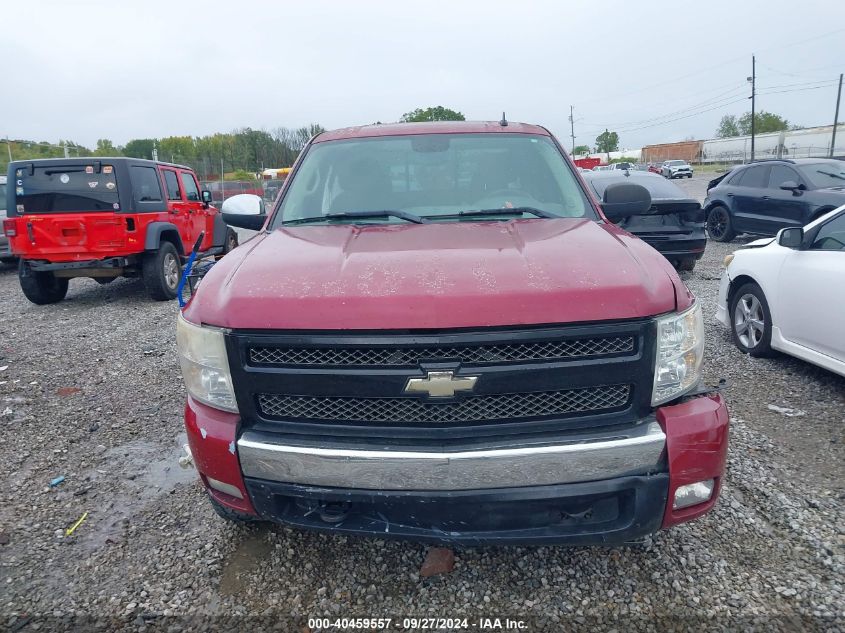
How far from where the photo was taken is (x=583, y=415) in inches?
79.7

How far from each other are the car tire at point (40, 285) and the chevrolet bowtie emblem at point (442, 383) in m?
7.95

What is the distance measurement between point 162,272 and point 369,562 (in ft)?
22.3

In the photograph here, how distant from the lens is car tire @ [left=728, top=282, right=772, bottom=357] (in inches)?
187

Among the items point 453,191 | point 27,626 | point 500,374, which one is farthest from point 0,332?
point 500,374

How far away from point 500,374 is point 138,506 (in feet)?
7.31

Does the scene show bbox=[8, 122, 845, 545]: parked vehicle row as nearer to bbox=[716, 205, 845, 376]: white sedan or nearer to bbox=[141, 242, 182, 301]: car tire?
bbox=[716, 205, 845, 376]: white sedan

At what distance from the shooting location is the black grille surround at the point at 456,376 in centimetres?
193

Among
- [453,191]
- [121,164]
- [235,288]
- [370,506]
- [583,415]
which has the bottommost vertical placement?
[370,506]

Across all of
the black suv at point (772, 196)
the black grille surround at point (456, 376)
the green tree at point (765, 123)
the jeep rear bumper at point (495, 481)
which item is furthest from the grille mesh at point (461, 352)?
the green tree at point (765, 123)

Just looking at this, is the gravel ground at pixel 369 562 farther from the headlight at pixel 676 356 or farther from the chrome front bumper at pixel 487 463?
the headlight at pixel 676 356

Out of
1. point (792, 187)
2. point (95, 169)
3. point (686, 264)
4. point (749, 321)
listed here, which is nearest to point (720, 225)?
point (792, 187)

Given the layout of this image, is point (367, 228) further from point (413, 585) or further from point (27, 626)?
point (27, 626)

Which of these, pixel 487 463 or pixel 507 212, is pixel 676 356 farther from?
pixel 507 212

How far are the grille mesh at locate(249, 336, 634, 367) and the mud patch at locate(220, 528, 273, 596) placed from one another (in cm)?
107
